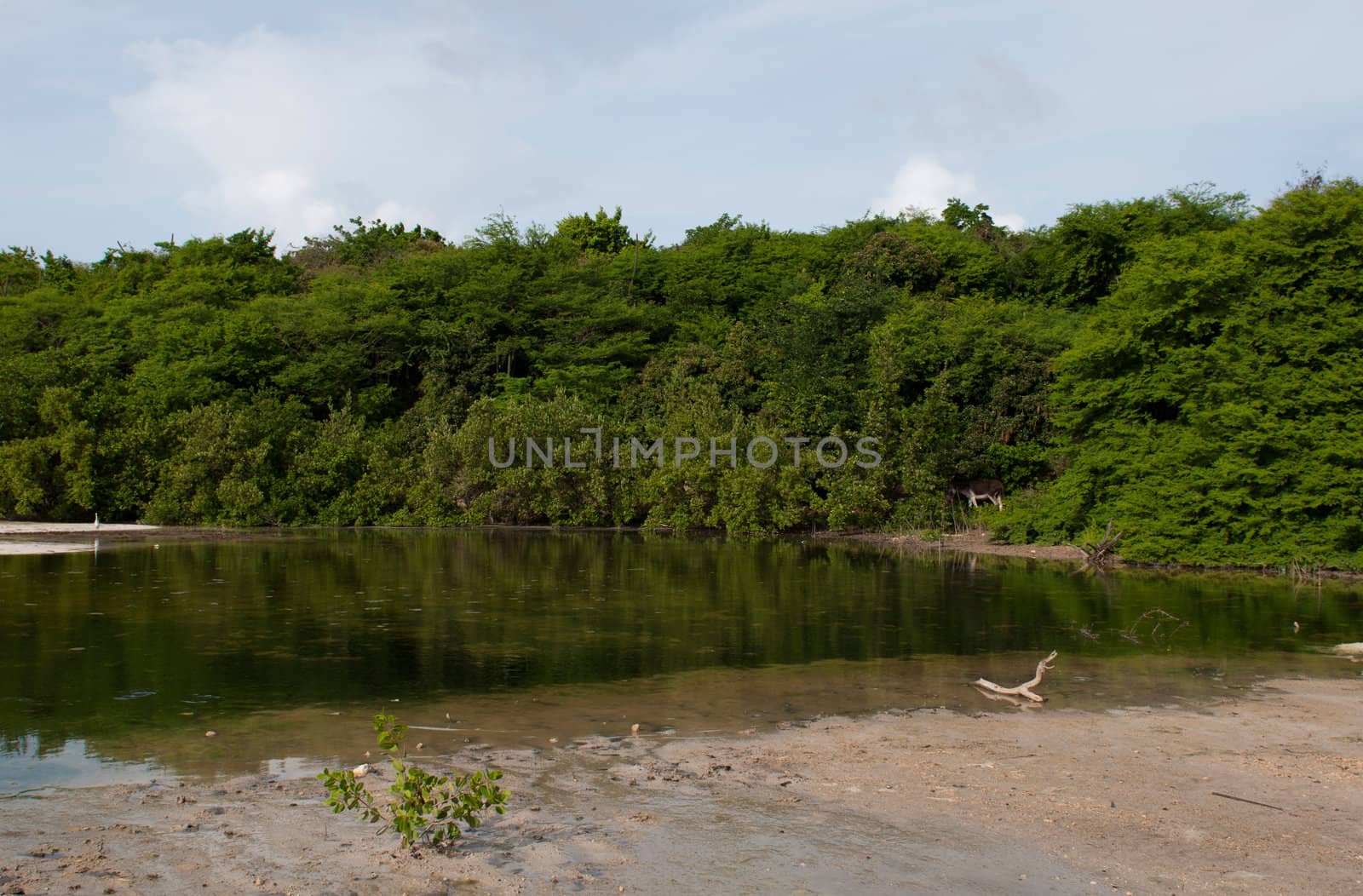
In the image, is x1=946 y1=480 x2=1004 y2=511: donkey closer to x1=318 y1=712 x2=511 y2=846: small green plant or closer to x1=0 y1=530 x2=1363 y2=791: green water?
x1=0 y1=530 x2=1363 y2=791: green water

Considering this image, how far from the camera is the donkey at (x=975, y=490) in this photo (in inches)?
1460

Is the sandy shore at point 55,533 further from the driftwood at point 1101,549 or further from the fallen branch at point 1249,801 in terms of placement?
the fallen branch at point 1249,801

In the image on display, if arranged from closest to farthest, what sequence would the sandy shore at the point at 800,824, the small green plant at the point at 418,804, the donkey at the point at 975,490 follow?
the sandy shore at the point at 800,824, the small green plant at the point at 418,804, the donkey at the point at 975,490

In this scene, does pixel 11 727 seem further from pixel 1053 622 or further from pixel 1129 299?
pixel 1129 299

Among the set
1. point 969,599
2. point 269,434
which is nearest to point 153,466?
point 269,434

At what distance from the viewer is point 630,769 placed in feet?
27.5

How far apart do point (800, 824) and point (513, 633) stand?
9455 millimetres

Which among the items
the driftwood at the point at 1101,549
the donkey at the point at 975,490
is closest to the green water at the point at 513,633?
the driftwood at the point at 1101,549

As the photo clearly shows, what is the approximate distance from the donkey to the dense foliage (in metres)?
0.38

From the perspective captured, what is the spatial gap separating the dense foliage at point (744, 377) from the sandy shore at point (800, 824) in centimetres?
1878

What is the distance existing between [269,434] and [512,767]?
37147 mm

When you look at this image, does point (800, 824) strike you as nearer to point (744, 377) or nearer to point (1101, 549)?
point (1101, 549)

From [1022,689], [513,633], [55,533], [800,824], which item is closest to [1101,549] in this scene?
[1022,689]

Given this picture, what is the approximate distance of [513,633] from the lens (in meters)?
15.8
